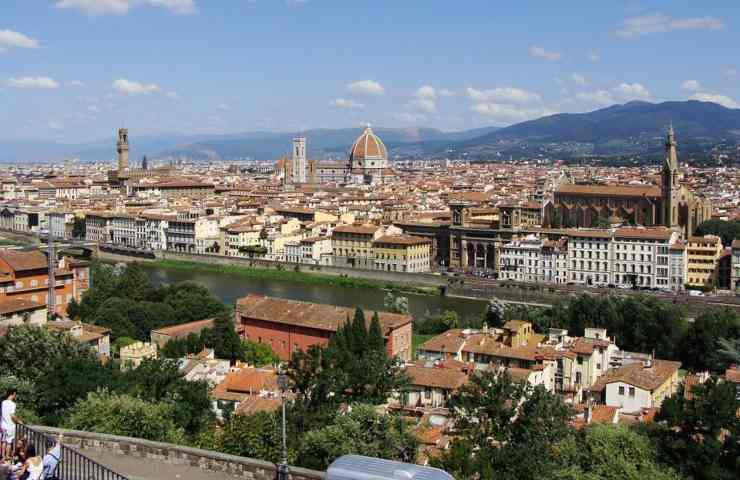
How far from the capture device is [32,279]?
17.0 m

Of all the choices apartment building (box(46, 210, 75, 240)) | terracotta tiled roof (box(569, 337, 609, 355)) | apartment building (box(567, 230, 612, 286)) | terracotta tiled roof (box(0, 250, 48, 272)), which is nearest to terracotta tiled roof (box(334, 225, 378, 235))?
apartment building (box(567, 230, 612, 286))

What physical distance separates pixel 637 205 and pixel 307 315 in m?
23.8

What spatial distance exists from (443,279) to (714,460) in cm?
2140

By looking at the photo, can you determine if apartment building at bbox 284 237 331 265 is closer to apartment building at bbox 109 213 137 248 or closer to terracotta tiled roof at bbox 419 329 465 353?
apartment building at bbox 109 213 137 248

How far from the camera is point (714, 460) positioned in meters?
6.91

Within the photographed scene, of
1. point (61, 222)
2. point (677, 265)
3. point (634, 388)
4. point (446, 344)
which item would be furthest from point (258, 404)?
point (61, 222)

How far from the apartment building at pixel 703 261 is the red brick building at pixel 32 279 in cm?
1665

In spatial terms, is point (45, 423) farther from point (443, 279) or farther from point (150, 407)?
point (443, 279)

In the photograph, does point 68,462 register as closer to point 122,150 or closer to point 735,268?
point 735,268

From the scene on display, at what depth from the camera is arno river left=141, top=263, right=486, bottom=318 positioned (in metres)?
24.7

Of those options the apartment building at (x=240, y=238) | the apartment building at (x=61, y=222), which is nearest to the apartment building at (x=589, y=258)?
the apartment building at (x=240, y=238)

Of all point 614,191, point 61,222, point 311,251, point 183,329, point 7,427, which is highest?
point 7,427

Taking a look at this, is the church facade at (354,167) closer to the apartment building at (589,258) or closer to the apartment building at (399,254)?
the apartment building at (399,254)

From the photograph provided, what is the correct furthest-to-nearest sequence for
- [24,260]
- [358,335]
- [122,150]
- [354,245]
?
[122,150] → [354,245] → [24,260] → [358,335]
